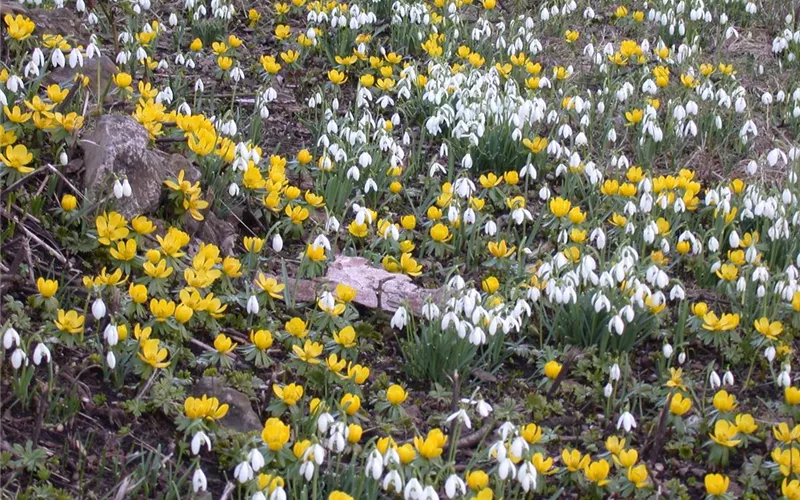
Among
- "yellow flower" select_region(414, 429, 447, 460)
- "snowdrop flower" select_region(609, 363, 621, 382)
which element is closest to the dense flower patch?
"yellow flower" select_region(414, 429, 447, 460)

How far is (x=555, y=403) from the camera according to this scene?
3.50 m

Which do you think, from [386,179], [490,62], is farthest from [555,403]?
[490,62]

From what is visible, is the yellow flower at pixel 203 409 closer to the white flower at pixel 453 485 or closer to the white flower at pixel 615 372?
the white flower at pixel 453 485

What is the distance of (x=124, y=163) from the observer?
388cm

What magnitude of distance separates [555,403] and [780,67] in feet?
12.0

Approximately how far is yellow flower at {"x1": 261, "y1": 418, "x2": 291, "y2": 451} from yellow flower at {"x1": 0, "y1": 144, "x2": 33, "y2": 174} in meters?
1.56

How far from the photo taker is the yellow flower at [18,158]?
3.61 metres

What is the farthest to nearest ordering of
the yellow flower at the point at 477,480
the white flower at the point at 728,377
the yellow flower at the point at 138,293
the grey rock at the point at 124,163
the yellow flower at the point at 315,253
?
the grey rock at the point at 124,163
the yellow flower at the point at 315,253
the white flower at the point at 728,377
the yellow flower at the point at 138,293
the yellow flower at the point at 477,480

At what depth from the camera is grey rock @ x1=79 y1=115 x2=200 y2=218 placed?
3.83 meters

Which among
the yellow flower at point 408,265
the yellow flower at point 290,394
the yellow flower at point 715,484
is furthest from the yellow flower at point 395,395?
the yellow flower at point 715,484

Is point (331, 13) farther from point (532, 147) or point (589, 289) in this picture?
point (589, 289)

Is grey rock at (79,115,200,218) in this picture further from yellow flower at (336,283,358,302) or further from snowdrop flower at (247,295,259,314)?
yellow flower at (336,283,358,302)

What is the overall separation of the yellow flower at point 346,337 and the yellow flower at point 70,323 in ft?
2.74

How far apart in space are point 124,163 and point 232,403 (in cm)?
120
